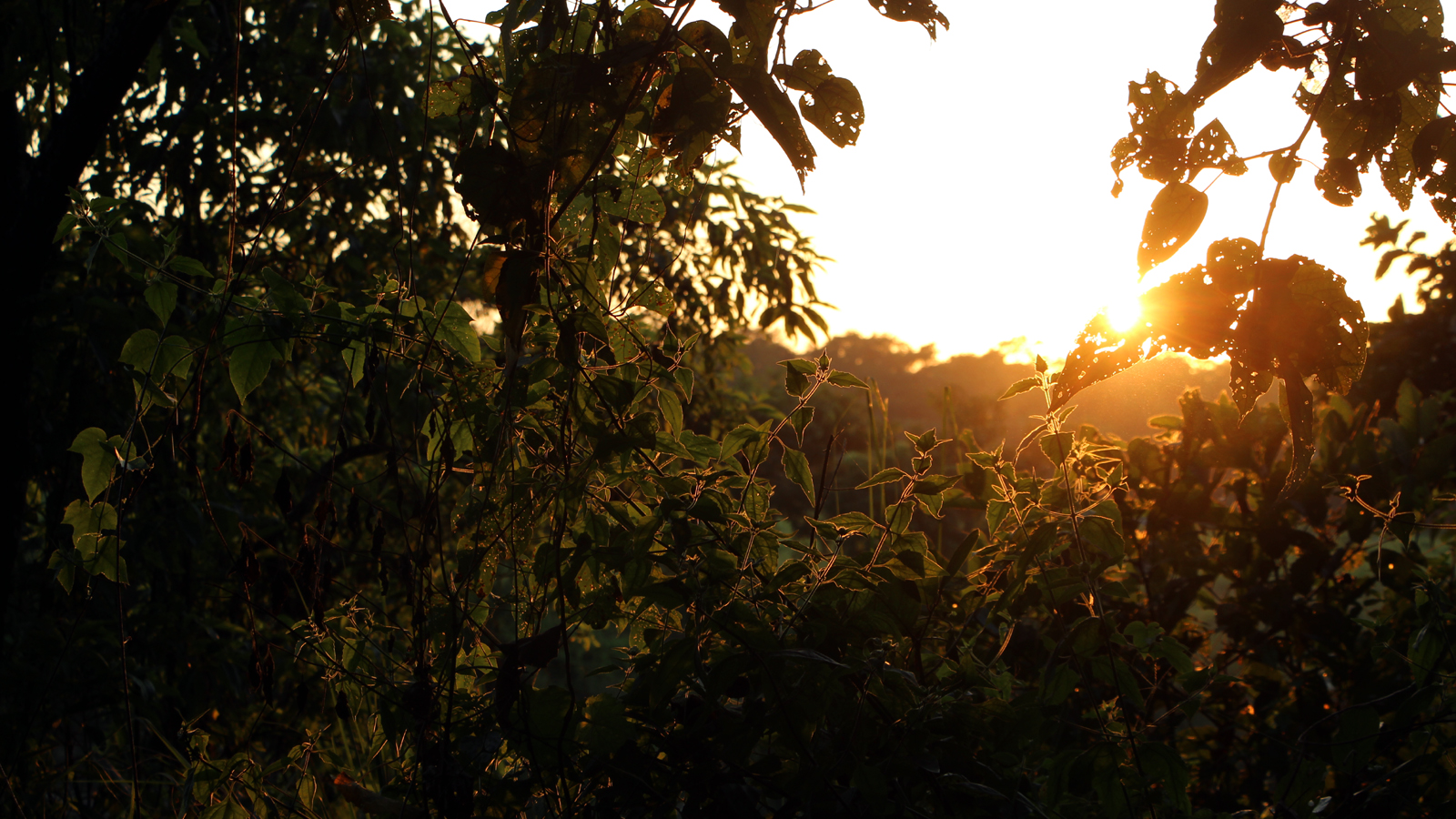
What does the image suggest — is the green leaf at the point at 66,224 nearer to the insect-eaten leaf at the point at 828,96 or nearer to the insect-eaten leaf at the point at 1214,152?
the insect-eaten leaf at the point at 828,96

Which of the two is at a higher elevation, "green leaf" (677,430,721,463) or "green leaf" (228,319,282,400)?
"green leaf" (228,319,282,400)

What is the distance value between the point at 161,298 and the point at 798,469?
3.00ft

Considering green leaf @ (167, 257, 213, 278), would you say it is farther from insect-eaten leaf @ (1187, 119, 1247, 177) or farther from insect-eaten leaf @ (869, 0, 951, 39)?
insect-eaten leaf @ (1187, 119, 1247, 177)

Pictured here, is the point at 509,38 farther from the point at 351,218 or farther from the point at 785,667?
the point at 351,218

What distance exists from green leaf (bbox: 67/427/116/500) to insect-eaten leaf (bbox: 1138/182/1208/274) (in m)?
1.35

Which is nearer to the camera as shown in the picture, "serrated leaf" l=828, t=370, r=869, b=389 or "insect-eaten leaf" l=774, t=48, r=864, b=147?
"insect-eaten leaf" l=774, t=48, r=864, b=147

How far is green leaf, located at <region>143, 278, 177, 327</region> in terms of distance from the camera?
1.16 meters

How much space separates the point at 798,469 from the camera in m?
1.12

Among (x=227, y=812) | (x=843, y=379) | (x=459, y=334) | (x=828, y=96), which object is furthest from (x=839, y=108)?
(x=227, y=812)

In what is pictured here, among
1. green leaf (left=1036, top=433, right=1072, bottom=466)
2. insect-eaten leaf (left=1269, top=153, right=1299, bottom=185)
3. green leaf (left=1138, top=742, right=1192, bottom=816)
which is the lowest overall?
green leaf (left=1138, top=742, right=1192, bottom=816)

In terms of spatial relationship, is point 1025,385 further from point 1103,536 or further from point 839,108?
point 839,108

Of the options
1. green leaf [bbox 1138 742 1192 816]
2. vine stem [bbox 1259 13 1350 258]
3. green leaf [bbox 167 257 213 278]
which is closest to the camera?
vine stem [bbox 1259 13 1350 258]

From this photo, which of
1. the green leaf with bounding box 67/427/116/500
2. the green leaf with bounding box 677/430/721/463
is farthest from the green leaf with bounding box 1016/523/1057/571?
the green leaf with bounding box 67/427/116/500

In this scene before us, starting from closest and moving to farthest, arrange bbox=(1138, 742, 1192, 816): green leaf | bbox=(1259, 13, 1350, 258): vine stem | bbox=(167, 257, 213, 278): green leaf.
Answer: bbox=(1259, 13, 1350, 258): vine stem < bbox=(1138, 742, 1192, 816): green leaf < bbox=(167, 257, 213, 278): green leaf
